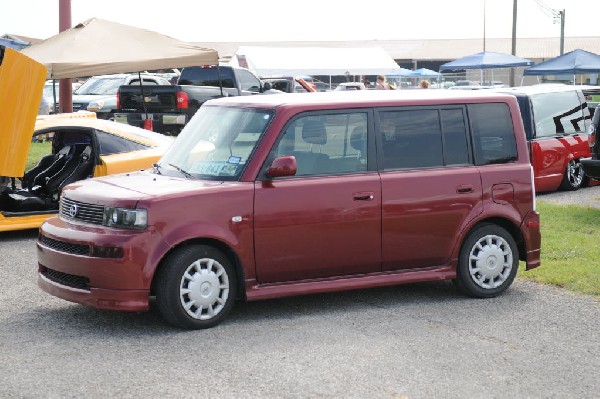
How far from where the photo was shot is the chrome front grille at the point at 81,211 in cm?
749

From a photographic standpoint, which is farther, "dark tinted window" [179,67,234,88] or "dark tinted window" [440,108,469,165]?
"dark tinted window" [179,67,234,88]

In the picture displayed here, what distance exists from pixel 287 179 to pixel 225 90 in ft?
55.3

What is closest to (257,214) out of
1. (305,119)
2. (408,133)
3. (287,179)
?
→ (287,179)

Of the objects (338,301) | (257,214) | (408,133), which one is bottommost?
(338,301)

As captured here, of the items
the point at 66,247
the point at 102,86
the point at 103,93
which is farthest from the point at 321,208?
the point at 102,86

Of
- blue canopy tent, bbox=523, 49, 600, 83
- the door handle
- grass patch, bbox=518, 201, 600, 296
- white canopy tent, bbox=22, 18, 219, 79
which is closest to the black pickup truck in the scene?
white canopy tent, bbox=22, 18, 219, 79

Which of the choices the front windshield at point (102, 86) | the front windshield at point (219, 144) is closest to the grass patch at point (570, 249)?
the front windshield at point (219, 144)

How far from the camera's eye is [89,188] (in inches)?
311

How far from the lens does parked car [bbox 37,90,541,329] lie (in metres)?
7.38

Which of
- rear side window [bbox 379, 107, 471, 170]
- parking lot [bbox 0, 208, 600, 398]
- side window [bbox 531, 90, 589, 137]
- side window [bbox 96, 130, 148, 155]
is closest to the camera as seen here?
parking lot [bbox 0, 208, 600, 398]

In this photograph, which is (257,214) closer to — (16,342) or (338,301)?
(338,301)

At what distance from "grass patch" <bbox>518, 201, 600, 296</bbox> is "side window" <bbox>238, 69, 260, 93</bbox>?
12.0 m

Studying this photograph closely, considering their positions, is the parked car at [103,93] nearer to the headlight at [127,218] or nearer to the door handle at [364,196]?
the door handle at [364,196]

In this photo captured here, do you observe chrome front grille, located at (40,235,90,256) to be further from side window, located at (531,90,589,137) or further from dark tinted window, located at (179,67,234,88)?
dark tinted window, located at (179,67,234,88)
